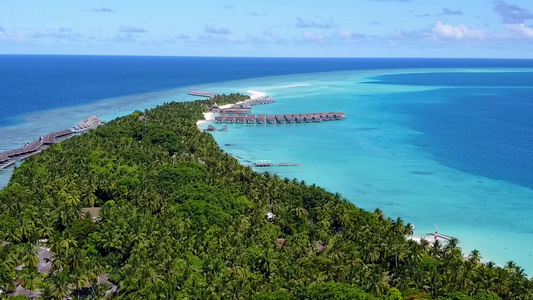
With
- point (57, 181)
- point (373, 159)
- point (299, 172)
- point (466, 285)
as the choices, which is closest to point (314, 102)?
point (373, 159)

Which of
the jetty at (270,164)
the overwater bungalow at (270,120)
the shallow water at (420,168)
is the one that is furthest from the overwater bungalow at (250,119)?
the jetty at (270,164)

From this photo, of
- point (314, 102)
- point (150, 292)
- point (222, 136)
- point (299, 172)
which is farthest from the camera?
point (314, 102)

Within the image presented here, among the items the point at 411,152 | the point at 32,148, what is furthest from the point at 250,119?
the point at 32,148

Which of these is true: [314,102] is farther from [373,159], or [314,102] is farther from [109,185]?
[109,185]

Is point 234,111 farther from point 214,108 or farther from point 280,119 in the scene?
point 280,119

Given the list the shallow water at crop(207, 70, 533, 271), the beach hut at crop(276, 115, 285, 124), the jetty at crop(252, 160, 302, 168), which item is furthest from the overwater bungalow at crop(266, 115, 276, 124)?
the jetty at crop(252, 160, 302, 168)

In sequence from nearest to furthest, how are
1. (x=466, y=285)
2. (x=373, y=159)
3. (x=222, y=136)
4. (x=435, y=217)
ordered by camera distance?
(x=466, y=285), (x=435, y=217), (x=373, y=159), (x=222, y=136)
